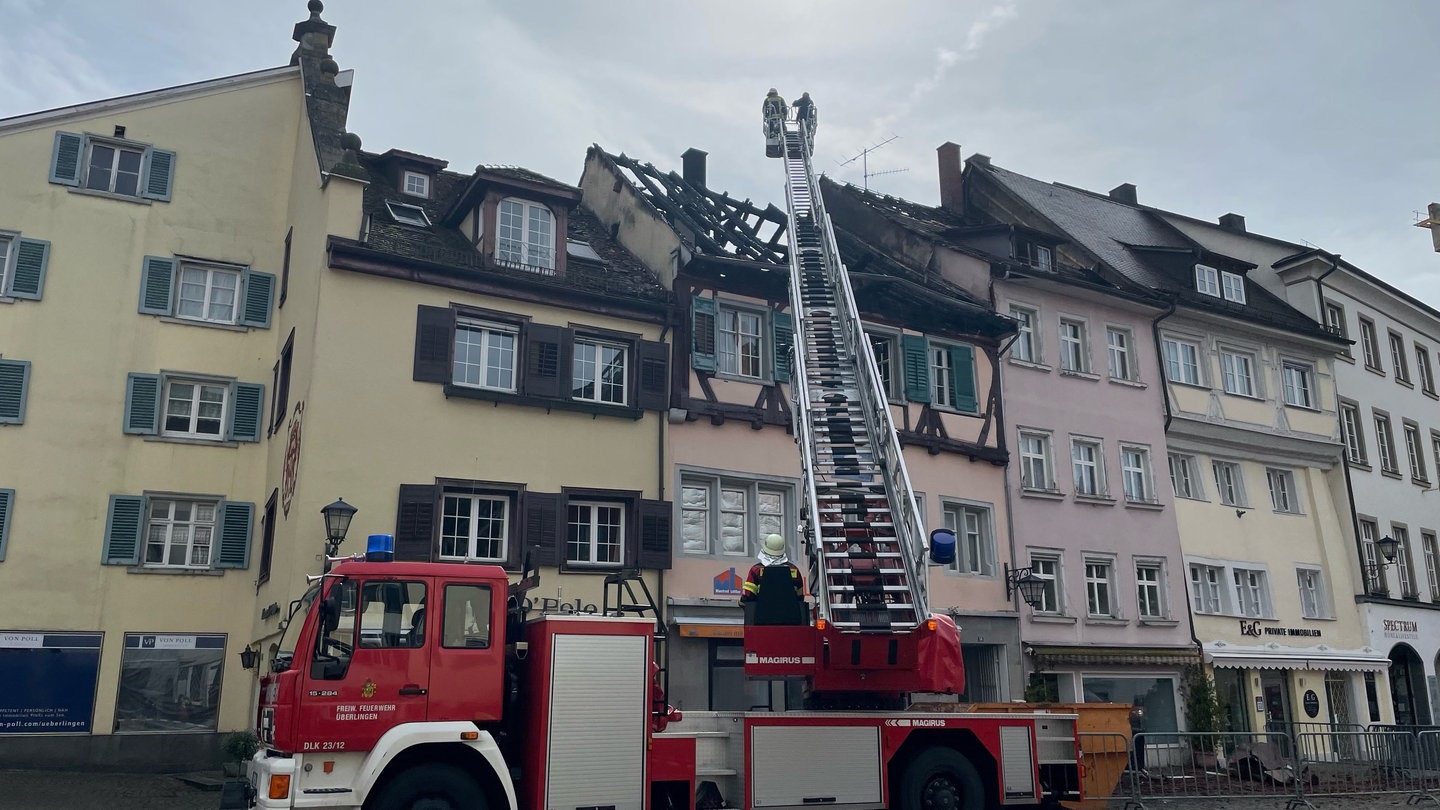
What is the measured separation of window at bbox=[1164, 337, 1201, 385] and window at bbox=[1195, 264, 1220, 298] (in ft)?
7.60

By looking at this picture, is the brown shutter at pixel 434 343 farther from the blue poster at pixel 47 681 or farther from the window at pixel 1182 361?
the window at pixel 1182 361

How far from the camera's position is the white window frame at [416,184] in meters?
21.3

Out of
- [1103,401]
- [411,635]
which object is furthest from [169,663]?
[1103,401]

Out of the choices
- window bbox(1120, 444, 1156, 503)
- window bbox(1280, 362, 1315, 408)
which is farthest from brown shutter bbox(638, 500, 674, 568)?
window bbox(1280, 362, 1315, 408)

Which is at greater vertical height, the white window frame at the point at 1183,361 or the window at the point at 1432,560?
the white window frame at the point at 1183,361

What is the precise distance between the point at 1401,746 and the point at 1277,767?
7.63 ft

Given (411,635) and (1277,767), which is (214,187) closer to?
(411,635)

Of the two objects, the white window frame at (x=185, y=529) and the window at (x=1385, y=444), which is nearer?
the white window frame at (x=185, y=529)

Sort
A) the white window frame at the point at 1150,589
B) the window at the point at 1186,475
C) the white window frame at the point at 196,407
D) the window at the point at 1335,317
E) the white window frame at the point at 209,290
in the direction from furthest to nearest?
the window at the point at 1335,317 → the window at the point at 1186,475 → the white window frame at the point at 1150,589 → the white window frame at the point at 209,290 → the white window frame at the point at 196,407

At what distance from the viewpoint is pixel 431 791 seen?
9859 mm

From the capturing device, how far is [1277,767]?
15891 millimetres

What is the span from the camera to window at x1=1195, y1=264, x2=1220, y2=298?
2836cm

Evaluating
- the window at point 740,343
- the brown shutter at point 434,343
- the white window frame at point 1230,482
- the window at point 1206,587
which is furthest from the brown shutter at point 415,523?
the white window frame at point 1230,482

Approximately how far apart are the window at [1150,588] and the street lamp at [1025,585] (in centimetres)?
303
